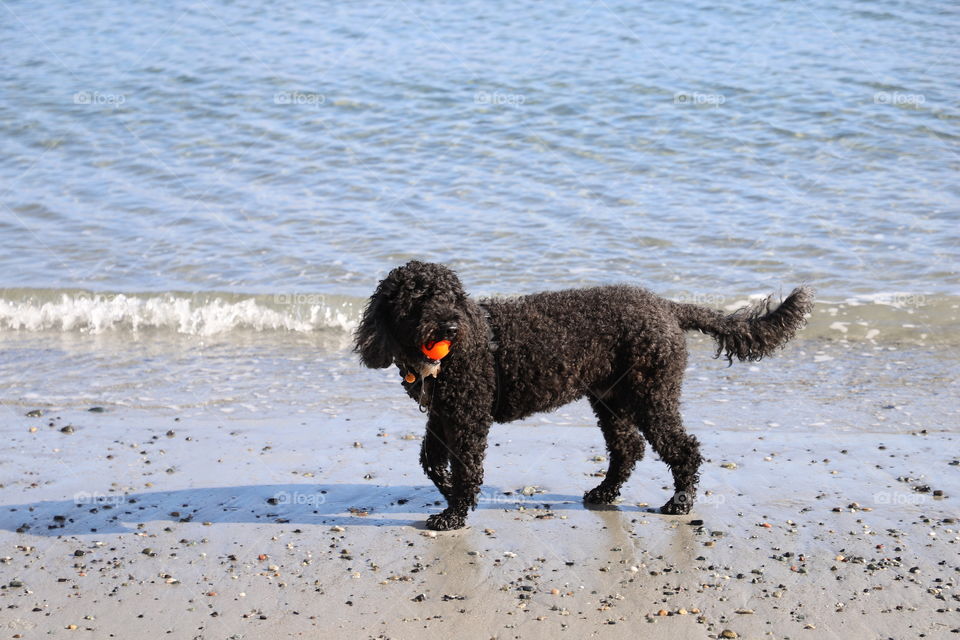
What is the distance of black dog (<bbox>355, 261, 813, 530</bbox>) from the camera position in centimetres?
510

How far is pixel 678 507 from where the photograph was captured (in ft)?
17.7

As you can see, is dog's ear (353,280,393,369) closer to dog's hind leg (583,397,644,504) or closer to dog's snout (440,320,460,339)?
dog's snout (440,320,460,339)

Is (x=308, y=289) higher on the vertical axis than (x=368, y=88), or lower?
lower

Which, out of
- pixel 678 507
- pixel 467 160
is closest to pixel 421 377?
pixel 678 507

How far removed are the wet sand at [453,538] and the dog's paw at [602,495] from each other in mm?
76

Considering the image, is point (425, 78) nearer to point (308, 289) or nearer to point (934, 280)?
point (308, 289)

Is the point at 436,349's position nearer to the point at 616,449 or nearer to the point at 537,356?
the point at 537,356

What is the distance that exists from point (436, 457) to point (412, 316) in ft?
3.09

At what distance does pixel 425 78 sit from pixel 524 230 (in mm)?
6022

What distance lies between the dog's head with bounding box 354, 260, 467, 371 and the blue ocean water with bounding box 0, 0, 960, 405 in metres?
3.49

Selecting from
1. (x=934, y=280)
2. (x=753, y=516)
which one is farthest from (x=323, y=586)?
(x=934, y=280)

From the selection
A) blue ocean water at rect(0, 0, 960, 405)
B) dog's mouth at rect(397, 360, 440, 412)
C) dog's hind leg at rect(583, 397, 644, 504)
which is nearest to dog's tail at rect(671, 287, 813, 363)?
dog's hind leg at rect(583, 397, 644, 504)

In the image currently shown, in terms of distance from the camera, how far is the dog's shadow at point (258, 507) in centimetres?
530

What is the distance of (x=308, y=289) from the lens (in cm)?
1015
